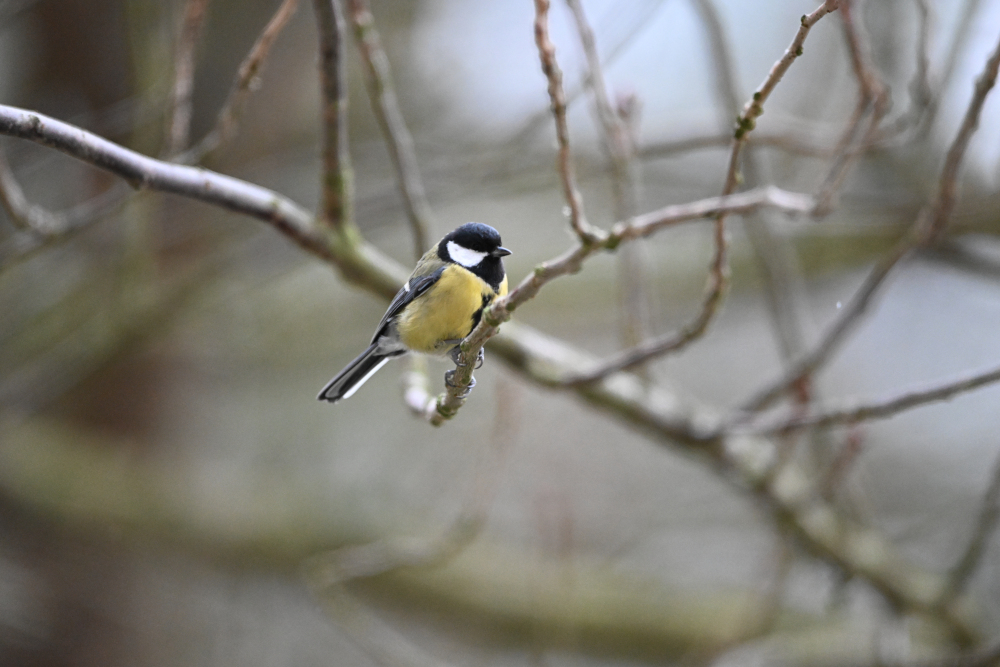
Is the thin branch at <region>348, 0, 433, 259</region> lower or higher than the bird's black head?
higher

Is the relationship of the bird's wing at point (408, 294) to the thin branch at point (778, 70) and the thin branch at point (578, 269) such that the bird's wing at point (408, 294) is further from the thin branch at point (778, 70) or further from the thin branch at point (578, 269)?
the thin branch at point (778, 70)

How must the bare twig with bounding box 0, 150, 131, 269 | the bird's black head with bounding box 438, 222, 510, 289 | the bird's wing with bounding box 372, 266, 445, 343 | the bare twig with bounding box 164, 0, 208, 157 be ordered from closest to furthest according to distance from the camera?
the bird's black head with bounding box 438, 222, 510, 289
the bird's wing with bounding box 372, 266, 445, 343
the bare twig with bounding box 0, 150, 131, 269
the bare twig with bounding box 164, 0, 208, 157

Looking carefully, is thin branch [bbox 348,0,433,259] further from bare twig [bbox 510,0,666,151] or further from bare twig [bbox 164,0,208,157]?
bare twig [bbox 510,0,666,151]

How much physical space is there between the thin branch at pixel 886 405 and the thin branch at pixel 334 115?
134 cm

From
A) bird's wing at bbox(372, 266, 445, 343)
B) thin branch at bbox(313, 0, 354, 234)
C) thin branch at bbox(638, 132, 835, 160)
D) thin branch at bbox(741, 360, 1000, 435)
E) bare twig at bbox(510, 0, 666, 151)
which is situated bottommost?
thin branch at bbox(741, 360, 1000, 435)

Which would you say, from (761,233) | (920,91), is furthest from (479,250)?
(761,233)

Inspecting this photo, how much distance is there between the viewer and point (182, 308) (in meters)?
3.29

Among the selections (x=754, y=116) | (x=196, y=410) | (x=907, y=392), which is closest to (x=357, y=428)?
(x=196, y=410)

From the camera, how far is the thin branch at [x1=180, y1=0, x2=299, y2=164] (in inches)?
61.7

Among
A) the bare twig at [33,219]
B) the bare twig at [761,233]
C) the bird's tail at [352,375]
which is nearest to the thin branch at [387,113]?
the bird's tail at [352,375]

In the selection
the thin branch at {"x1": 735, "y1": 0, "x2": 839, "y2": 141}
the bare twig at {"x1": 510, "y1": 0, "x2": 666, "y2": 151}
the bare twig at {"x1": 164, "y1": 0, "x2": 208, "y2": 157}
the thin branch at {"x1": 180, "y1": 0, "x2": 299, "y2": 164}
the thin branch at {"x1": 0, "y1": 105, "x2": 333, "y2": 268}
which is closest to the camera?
the thin branch at {"x1": 735, "y1": 0, "x2": 839, "y2": 141}

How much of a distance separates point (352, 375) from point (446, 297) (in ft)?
1.14

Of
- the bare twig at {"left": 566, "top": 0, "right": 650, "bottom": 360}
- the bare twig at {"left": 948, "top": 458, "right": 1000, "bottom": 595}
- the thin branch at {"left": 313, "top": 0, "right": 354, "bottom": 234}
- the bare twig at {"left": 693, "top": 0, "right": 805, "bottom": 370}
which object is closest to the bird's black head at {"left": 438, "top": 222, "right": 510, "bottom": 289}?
the thin branch at {"left": 313, "top": 0, "right": 354, "bottom": 234}

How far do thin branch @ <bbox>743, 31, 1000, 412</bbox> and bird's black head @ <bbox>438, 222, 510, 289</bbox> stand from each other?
1057 mm
